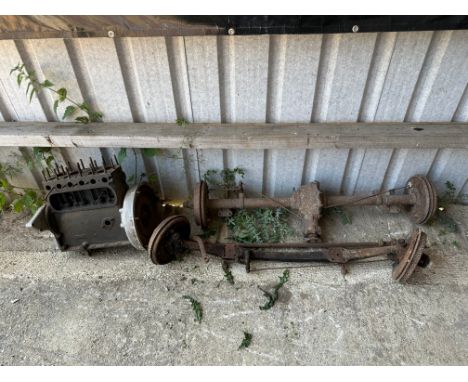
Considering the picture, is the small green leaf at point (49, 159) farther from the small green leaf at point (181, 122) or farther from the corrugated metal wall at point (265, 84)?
the small green leaf at point (181, 122)

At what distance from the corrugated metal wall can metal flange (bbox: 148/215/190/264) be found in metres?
0.58

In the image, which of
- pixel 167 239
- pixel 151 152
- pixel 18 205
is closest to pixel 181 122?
pixel 151 152

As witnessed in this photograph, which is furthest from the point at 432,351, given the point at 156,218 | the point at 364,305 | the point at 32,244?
the point at 32,244

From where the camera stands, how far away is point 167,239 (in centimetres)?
238

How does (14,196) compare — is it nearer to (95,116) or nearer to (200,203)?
(95,116)

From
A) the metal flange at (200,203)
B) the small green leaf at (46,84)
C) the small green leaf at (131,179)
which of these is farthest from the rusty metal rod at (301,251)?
the small green leaf at (46,84)

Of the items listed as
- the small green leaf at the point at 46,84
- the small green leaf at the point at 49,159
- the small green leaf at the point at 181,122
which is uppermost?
the small green leaf at the point at 46,84

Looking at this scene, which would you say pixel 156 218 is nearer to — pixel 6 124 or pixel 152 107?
pixel 152 107

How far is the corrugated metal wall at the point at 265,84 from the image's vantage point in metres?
2.19

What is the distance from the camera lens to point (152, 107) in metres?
2.48

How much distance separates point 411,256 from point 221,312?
4.18ft

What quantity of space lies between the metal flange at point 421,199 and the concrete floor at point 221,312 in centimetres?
23

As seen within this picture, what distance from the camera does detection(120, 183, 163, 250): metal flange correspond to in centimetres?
233
